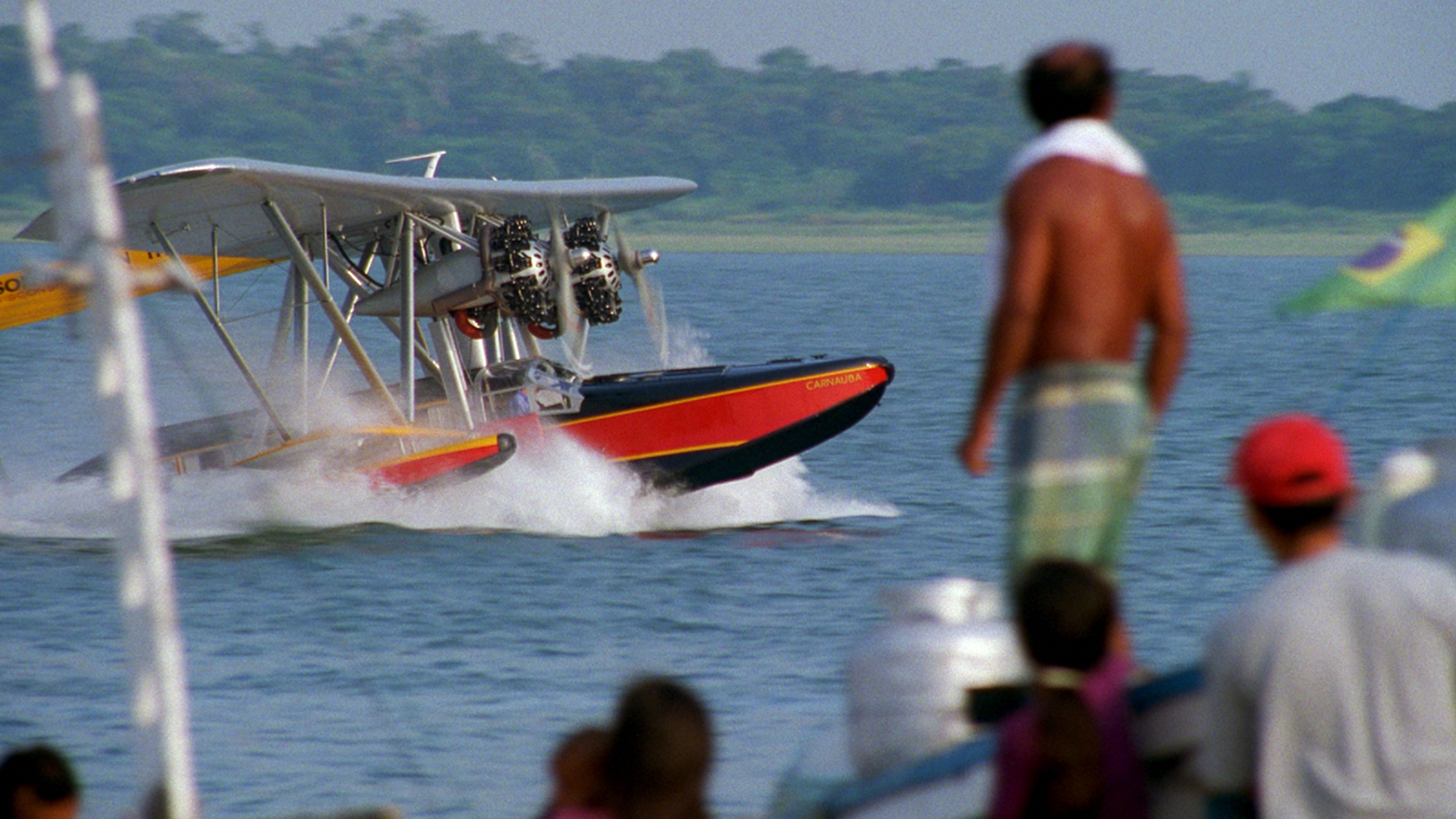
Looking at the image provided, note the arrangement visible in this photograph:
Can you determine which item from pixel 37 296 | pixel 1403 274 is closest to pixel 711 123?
pixel 37 296

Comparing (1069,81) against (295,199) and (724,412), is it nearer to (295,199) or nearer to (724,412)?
(724,412)

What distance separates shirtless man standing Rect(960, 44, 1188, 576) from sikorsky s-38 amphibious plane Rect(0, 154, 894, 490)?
33.4ft

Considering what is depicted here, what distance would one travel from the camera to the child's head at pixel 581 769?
346cm

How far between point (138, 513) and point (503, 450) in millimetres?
10086

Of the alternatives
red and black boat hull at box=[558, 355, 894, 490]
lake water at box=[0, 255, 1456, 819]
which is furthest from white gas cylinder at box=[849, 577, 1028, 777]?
red and black boat hull at box=[558, 355, 894, 490]

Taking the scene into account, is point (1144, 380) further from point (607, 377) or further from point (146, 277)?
point (607, 377)

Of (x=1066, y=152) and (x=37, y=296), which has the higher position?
(x=1066, y=152)

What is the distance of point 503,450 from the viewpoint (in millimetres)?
13492

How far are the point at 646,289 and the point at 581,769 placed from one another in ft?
37.4

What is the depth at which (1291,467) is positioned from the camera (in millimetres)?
2949

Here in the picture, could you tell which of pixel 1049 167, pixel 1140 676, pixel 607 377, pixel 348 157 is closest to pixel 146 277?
pixel 1049 167

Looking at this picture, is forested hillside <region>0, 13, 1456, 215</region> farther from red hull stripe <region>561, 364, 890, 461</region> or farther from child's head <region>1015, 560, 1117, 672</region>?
child's head <region>1015, 560, 1117, 672</region>

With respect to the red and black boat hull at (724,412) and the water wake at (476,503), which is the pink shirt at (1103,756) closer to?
the red and black boat hull at (724,412)

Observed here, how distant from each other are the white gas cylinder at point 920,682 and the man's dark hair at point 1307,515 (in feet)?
2.98
